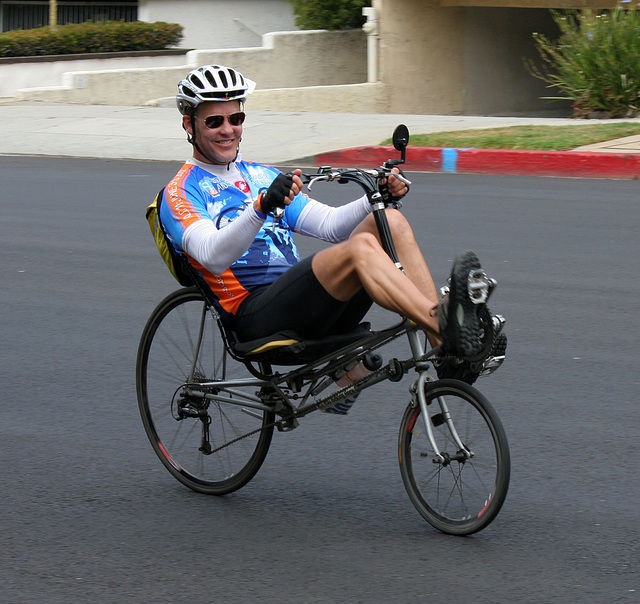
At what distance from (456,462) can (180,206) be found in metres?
1.38

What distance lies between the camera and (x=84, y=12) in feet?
103

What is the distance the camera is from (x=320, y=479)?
4578mm

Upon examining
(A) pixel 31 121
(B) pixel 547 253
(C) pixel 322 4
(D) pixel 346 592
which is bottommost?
(D) pixel 346 592

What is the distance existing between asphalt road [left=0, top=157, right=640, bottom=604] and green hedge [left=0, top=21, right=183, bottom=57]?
1874 centimetres

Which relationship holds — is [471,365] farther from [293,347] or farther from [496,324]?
[293,347]

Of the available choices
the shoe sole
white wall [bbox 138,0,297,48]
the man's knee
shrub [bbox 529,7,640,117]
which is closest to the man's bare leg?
the man's knee

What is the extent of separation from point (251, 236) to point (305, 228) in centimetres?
77

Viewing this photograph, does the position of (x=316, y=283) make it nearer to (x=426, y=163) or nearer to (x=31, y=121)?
(x=426, y=163)

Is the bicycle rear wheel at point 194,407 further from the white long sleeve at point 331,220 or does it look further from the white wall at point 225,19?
the white wall at point 225,19

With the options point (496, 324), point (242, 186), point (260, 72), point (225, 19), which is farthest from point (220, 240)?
point (225, 19)

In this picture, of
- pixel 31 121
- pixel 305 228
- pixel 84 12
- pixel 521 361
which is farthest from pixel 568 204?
pixel 84 12

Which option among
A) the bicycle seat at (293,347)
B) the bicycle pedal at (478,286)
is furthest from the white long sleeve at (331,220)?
the bicycle pedal at (478,286)

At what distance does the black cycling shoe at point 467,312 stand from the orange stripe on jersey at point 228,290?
39.4 inches

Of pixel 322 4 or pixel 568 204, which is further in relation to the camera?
pixel 322 4
